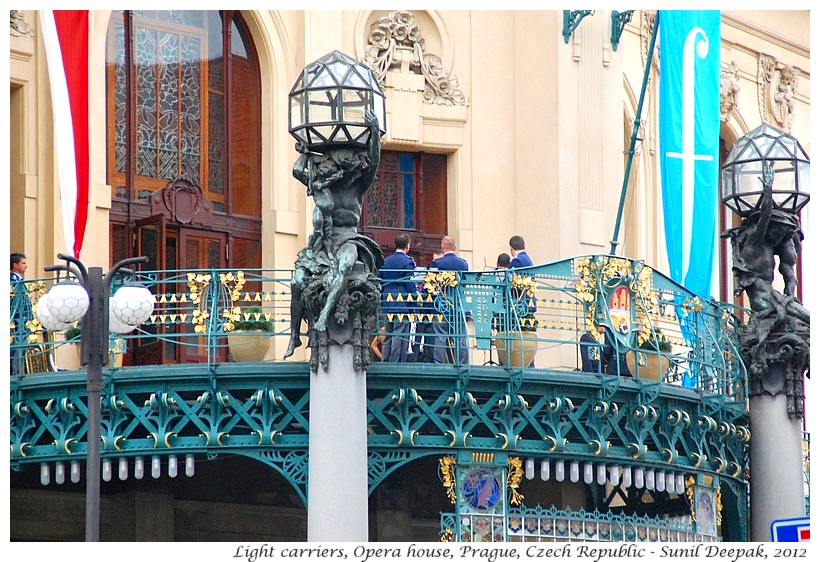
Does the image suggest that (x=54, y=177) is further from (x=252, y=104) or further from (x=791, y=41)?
(x=791, y=41)

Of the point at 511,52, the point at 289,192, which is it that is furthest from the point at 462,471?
the point at 511,52

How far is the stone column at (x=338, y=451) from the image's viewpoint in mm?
20016

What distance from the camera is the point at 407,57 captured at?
27.2 metres

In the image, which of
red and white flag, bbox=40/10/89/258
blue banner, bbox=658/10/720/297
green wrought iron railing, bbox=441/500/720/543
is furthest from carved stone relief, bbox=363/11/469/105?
green wrought iron railing, bbox=441/500/720/543

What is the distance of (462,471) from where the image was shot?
21.1 m

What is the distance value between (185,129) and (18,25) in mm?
2650

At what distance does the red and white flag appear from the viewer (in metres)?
22.7

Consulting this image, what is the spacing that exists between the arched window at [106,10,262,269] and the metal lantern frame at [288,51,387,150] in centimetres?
463

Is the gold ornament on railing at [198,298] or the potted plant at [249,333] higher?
the gold ornament on railing at [198,298]

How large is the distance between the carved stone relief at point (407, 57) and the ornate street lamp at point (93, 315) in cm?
963

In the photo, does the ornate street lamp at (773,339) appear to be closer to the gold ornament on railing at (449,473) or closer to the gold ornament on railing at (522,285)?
the gold ornament on railing at (522,285)

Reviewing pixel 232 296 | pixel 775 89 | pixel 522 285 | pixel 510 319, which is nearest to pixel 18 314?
pixel 232 296

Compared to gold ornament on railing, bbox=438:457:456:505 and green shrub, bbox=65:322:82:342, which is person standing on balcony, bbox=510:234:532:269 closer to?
gold ornament on railing, bbox=438:457:456:505

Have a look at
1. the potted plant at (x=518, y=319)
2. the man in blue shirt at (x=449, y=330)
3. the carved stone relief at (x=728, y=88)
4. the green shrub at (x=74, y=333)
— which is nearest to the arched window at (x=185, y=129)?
the green shrub at (x=74, y=333)
